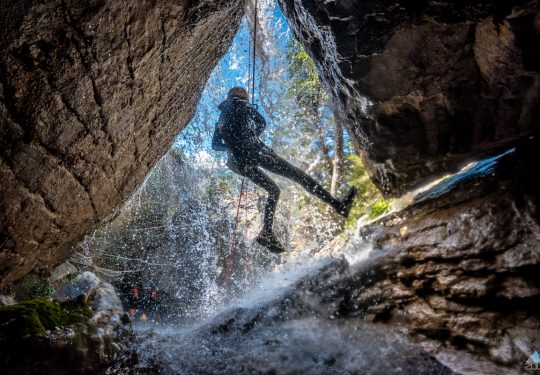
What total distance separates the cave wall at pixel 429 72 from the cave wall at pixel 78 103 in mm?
1733

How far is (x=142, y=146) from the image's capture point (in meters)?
3.92

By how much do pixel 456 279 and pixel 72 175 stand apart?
4065mm

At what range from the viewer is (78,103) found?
2504 mm

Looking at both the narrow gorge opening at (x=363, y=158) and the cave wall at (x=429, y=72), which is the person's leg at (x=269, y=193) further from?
the cave wall at (x=429, y=72)

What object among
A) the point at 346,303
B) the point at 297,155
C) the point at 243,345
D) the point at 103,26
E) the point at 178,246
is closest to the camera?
the point at 103,26

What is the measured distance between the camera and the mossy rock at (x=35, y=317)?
199 cm

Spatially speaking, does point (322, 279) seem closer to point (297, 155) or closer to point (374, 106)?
point (374, 106)

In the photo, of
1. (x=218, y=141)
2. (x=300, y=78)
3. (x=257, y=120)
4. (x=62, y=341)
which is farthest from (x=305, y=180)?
(x=300, y=78)

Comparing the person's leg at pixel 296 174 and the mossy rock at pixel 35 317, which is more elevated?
the person's leg at pixel 296 174

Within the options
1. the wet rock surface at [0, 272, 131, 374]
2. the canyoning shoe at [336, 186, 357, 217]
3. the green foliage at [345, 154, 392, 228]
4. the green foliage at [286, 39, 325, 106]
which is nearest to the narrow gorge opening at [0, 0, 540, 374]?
the wet rock surface at [0, 272, 131, 374]

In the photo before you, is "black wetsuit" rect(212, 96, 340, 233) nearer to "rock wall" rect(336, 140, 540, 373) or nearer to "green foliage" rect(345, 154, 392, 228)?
"rock wall" rect(336, 140, 540, 373)

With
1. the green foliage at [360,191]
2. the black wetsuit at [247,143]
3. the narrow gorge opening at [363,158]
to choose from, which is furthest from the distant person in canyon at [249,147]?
the green foliage at [360,191]

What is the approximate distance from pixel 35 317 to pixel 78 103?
5.75 ft

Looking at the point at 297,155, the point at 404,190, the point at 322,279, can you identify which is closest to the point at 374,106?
the point at 404,190
